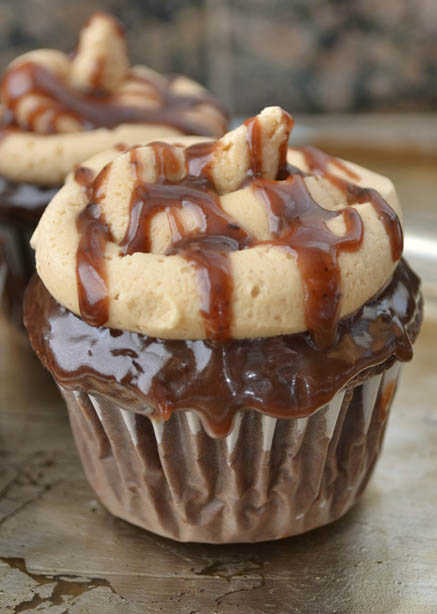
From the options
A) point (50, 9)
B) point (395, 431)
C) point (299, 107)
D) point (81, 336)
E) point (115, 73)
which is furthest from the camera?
point (299, 107)

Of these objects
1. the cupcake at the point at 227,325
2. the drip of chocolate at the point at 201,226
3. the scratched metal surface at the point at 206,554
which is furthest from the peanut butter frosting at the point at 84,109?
the scratched metal surface at the point at 206,554

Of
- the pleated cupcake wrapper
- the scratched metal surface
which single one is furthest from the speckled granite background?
the pleated cupcake wrapper

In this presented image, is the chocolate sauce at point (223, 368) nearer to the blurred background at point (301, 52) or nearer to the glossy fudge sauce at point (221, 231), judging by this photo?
the glossy fudge sauce at point (221, 231)

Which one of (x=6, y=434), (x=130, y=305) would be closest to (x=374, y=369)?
(x=130, y=305)

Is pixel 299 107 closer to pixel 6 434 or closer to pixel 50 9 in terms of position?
pixel 50 9

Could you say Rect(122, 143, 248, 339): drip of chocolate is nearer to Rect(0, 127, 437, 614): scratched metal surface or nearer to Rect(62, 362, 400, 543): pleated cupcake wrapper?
Rect(62, 362, 400, 543): pleated cupcake wrapper

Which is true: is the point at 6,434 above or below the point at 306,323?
below

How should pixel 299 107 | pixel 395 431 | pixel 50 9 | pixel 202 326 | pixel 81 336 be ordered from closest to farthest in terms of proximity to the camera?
pixel 202 326 → pixel 81 336 → pixel 395 431 → pixel 50 9 → pixel 299 107
